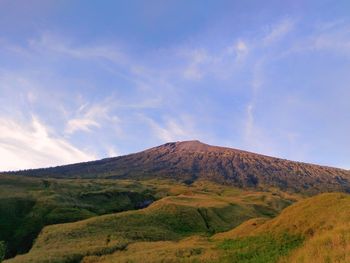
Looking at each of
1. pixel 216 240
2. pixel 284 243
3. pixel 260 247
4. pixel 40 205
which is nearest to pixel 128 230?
pixel 216 240

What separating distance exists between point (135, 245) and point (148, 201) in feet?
203

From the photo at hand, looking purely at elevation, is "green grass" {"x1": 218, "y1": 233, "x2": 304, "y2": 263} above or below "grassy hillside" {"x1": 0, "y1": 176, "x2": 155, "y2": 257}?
below

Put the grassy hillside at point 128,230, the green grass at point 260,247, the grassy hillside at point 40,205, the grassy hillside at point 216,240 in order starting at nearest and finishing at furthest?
the grassy hillside at point 216,240 → the green grass at point 260,247 → the grassy hillside at point 128,230 → the grassy hillside at point 40,205

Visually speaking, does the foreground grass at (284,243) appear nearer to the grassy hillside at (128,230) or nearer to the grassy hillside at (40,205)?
the grassy hillside at (128,230)

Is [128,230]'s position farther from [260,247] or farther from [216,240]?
[260,247]

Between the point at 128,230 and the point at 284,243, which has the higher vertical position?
the point at 128,230

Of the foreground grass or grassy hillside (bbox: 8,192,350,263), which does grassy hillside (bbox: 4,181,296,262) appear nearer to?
grassy hillside (bbox: 8,192,350,263)

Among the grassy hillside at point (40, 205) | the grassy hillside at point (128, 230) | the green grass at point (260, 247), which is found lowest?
the green grass at point (260, 247)

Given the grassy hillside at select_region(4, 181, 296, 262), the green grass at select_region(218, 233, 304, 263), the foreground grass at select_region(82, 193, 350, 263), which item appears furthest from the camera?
the grassy hillside at select_region(4, 181, 296, 262)

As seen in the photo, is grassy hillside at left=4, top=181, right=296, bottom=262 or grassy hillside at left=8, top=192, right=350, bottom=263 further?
grassy hillside at left=4, top=181, right=296, bottom=262

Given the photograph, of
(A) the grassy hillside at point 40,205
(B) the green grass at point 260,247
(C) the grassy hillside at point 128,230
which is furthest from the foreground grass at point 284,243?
→ (A) the grassy hillside at point 40,205

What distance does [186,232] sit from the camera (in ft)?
163

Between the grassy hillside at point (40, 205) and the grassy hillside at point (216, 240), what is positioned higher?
the grassy hillside at point (40, 205)

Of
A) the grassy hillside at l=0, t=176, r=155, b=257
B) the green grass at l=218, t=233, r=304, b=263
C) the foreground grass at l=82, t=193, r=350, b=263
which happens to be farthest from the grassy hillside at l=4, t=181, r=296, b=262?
the grassy hillside at l=0, t=176, r=155, b=257
